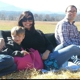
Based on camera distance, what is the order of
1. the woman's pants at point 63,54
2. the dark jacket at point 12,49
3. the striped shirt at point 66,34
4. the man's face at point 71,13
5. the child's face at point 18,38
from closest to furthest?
1. the dark jacket at point 12,49
2. the child's face at point 18,38
3. the woman's pants at point 63,54
4. the striped shirt at point 66,34
5. the man's face at point 71,13

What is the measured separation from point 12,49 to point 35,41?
63 centimetres

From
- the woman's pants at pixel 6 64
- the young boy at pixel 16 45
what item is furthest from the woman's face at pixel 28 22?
the woman's pants at pixel 6 64

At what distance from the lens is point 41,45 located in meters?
4.56

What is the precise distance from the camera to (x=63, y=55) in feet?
14.0

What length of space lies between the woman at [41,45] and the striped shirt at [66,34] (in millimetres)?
181

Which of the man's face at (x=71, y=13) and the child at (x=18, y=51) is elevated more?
the man's face at (x=71, y=13)

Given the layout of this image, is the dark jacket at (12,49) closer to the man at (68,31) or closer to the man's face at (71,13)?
the man at (68,31)

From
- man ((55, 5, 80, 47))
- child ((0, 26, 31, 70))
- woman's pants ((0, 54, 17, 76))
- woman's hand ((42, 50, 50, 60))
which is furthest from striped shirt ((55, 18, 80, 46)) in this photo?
woman's pants ((0, 54, 17, 76))

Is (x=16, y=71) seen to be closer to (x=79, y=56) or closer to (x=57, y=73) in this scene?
(x=57, y=73)

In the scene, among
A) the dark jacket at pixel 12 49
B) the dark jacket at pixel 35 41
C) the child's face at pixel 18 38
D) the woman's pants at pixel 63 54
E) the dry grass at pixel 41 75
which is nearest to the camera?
the dry grass at pixel 41 75

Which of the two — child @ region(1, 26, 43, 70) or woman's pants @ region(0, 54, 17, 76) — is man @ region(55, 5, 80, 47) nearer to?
child @ region(1, 26, 43, 70)

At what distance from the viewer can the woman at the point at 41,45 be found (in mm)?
4266

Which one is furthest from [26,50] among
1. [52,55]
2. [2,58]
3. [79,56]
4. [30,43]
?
[79,56]

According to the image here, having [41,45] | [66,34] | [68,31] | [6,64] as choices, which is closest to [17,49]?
[6,64]
